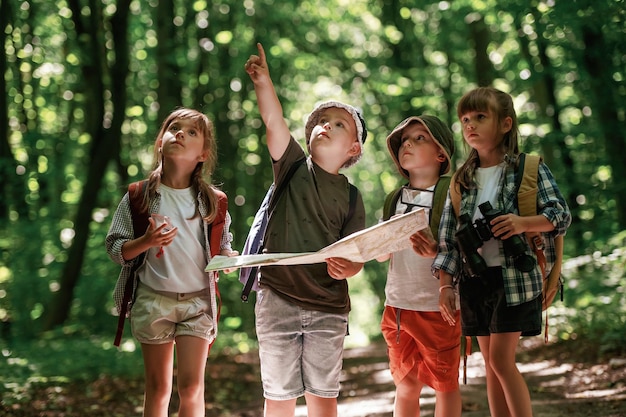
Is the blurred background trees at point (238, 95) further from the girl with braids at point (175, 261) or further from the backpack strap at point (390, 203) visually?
the girl with braids at point (175, 261)

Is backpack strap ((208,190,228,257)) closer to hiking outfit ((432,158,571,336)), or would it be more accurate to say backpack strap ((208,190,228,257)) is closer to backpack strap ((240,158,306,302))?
backpack strap ((240,158,306,302))

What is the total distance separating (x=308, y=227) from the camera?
4.04 meters

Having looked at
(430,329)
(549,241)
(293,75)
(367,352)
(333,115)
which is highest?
(293,75)

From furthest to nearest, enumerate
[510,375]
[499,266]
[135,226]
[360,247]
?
[135,226]
[499,266]
[510,375]
[360,247]

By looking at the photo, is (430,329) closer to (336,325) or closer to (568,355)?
(336,325)

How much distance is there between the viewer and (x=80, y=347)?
30.1 feet

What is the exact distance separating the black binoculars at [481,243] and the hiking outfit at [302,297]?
72 cm

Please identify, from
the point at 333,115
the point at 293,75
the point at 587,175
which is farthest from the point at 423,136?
the point at 293,75

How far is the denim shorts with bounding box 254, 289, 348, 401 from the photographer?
152 inches

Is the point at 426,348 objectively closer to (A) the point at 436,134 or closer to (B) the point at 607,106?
(A) the point at 436,134

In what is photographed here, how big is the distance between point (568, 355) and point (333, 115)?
6.28 metres

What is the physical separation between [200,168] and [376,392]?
495 centimetres

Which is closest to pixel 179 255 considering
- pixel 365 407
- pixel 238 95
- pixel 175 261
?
pixel 175 261

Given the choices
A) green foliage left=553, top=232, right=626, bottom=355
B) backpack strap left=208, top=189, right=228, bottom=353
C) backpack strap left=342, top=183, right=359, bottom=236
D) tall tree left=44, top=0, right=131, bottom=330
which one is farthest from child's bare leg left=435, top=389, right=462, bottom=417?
tall tree left=44, top=0, right=131, bottom=330
